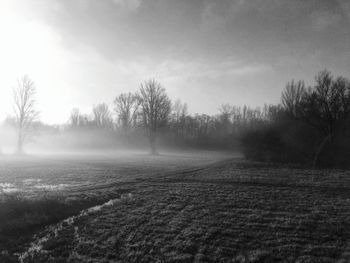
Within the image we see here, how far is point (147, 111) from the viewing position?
5588cm

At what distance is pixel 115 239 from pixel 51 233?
2799 mm

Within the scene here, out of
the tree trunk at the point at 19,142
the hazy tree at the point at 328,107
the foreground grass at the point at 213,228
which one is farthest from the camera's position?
the tree trunk at the point at 19,142

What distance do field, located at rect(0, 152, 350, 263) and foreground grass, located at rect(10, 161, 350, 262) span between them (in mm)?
31

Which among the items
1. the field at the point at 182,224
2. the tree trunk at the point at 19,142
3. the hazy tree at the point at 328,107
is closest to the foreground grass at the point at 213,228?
the field at the point at 182,224

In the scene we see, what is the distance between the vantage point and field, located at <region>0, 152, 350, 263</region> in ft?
23.7

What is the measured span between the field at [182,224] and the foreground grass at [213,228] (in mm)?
31

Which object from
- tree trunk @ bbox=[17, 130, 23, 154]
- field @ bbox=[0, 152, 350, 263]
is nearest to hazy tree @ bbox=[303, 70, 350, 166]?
field @ bbox=[0, 152, 350, 263]

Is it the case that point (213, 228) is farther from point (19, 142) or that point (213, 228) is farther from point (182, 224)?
point (19, 142)

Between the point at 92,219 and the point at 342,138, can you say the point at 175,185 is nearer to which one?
the point at 92,219

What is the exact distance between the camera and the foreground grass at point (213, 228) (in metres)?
7.13

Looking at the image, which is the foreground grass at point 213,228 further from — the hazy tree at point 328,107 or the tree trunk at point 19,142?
the tree trunk at point 19,142

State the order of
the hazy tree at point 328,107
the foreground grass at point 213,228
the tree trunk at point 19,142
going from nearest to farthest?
the foreground grass at point 213,228 < the hazy tree at point 328,107 < the tree trunk at point 19,142

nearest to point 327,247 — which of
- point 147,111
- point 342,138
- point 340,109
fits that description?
point 342,138

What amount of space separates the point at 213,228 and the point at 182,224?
1.30 meters
